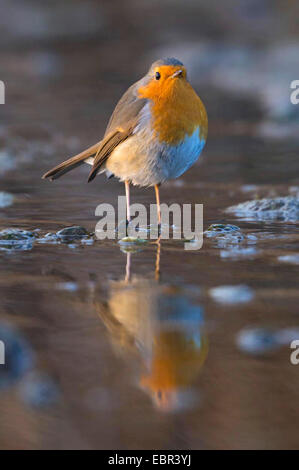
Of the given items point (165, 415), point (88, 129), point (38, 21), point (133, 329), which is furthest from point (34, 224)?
point (38, 21)

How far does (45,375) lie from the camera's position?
7.13 ft

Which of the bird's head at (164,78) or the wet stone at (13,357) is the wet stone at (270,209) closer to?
the bird's head at (164,78)

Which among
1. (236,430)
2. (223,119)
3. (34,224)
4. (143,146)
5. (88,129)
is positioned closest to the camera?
(236,430)

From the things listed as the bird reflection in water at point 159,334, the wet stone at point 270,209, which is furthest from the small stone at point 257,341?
the wet stone at point 270,209

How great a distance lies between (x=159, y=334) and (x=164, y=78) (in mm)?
2028

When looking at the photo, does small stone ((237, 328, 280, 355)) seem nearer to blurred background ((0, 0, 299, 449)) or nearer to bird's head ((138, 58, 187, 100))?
blurred background ((0, 0, 299, 449))

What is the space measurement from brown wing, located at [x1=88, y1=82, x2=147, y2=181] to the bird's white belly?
1.6 inches

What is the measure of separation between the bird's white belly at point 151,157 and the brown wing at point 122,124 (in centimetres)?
4

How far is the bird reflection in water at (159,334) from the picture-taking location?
2.11 metres

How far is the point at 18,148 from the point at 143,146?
4.04m

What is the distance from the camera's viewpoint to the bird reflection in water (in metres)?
2.11

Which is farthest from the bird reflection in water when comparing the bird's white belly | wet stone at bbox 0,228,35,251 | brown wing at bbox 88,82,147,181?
brown wing at bbox 88,82,147,181

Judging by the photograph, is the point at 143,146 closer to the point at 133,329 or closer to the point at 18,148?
the point at 133,329

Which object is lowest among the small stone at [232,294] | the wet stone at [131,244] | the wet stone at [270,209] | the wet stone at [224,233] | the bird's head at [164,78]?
the small stone at [232,294]
